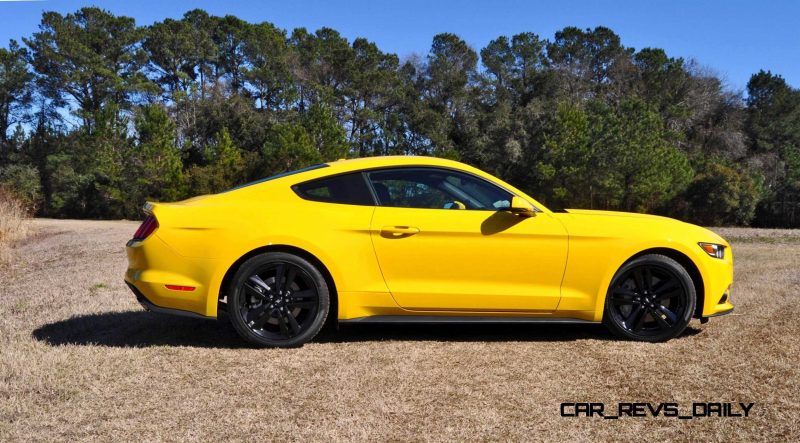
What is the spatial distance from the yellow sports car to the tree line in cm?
3605

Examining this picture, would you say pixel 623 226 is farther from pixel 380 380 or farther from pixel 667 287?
pixel 380 380

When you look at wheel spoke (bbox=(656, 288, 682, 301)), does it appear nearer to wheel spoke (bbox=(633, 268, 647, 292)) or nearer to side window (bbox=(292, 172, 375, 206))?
wheel spoke (bbox=(633, 268, 647, 292))

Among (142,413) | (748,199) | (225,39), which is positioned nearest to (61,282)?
(142,413)

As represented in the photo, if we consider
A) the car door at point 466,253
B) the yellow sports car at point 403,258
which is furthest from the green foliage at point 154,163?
the car door at point 466,253

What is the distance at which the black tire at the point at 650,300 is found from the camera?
4883mm

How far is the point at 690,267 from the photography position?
5000 millimetres

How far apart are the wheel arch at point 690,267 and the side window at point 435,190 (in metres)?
1.18

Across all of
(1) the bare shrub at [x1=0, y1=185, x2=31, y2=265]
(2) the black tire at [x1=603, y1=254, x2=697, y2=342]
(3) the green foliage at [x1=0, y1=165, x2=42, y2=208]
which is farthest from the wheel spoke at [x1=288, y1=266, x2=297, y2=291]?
(3) the green foliage at [x1=0, y1=165, x2=42, y2=208]

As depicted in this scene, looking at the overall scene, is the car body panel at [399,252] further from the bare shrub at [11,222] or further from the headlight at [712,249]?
the bare shrub at [11,222]

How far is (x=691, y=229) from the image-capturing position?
5.07m

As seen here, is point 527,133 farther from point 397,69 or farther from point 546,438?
point 546,438

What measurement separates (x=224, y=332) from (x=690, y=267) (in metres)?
3.77

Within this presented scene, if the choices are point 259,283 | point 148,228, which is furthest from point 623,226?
point 148,228

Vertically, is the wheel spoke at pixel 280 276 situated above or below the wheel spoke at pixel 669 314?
above
